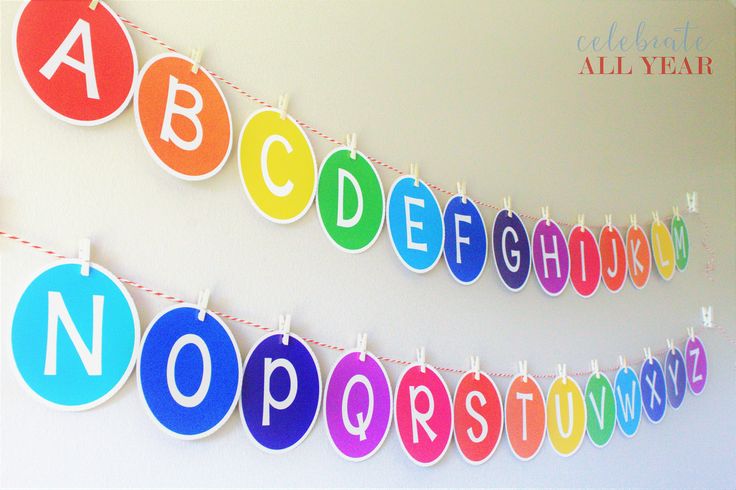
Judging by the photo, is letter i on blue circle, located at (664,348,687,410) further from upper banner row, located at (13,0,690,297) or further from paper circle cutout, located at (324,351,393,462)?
paper circle cutout, located at (324,351,393,462)

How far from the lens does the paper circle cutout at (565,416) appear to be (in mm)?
1368

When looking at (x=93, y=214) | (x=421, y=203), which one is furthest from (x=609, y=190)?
(x=93, y=214)

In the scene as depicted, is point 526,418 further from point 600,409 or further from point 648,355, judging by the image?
point 648,355

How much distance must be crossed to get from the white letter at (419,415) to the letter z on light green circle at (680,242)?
110cm

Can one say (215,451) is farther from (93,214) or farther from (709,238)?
(709,238)

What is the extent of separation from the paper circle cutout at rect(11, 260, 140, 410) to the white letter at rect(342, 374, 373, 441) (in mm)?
372

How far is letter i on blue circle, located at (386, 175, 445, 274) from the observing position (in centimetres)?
112

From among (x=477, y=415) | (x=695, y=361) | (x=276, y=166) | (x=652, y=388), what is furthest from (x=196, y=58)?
(x=695, y=361)

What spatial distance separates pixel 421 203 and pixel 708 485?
54.8 inches

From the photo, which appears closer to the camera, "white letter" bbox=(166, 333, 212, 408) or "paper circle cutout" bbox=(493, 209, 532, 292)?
"white letter" bbox=(166, 333, 212, 408)

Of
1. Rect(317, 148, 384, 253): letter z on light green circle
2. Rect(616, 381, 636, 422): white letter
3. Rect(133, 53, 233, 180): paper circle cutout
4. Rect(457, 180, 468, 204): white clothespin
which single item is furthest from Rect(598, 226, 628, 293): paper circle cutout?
Rect(133, 53, 233, 180): paper circle cutout

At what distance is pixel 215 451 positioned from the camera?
845 millimetres

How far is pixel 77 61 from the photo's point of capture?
0.76 metres

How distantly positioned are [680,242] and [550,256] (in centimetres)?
67
